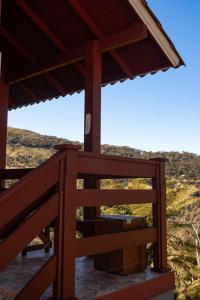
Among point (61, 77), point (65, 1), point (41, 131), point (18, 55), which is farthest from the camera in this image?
point (41, 131)

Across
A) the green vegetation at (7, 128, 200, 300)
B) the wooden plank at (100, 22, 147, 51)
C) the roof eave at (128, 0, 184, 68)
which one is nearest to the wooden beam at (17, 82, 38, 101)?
the wooden plank at (100, 22, 147, 51)

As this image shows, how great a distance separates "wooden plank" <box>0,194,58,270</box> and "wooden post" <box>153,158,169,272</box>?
78.7 inches

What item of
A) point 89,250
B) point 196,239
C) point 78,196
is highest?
point 78,196

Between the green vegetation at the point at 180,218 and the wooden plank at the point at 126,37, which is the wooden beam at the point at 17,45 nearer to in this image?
the wooden plank at the point at 126,37

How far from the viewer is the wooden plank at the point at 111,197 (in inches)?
160

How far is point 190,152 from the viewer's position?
216 feet

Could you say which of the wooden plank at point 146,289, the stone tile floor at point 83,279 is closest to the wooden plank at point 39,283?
the stone tile floor at point 83,279

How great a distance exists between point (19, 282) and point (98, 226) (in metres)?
1.28

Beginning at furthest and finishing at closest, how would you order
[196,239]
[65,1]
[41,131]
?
[41,131] → [196,239] → [65,1]

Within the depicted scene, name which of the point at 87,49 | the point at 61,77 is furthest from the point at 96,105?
the point at 61,77

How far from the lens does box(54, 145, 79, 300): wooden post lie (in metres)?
3.71

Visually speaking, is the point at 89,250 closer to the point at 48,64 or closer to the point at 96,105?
the point at 96,105

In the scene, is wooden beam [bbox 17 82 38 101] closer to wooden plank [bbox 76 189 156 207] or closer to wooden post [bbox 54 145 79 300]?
wooden plank [bbox 76 189 156 207]

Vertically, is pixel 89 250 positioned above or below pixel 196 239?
above
